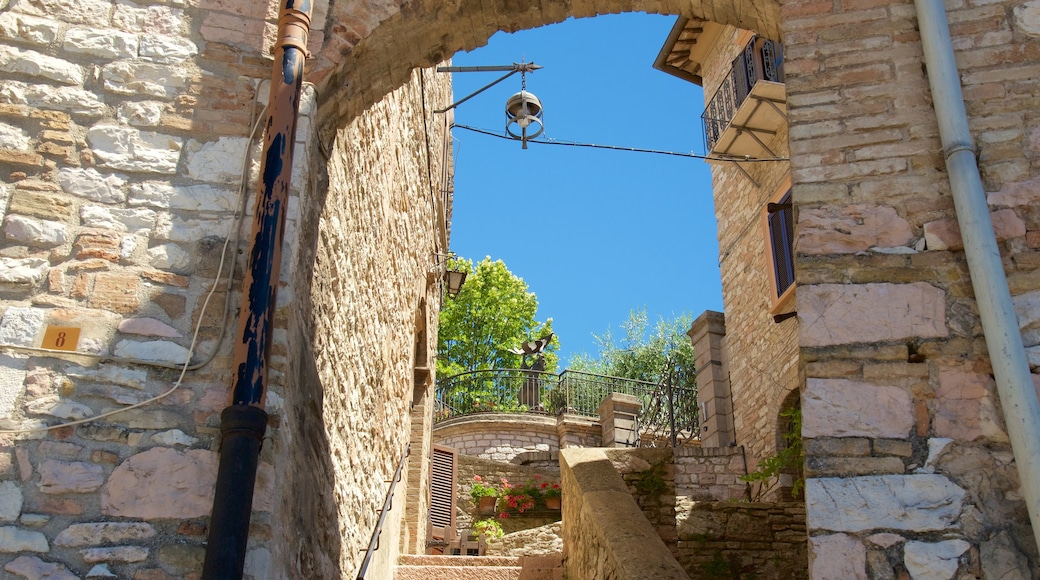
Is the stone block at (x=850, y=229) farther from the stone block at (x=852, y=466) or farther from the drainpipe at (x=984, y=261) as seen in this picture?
the stone block at (x=852, y=466)

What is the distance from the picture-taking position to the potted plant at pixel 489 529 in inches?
444

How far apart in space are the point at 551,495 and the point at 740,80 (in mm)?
5707

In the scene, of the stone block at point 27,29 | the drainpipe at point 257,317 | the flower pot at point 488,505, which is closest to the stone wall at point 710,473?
the flower pot at point 488,505

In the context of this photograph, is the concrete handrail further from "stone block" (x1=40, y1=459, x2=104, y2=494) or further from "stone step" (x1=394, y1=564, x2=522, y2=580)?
"stone block" (x1=40, y1=459, x2=104, y2=494)

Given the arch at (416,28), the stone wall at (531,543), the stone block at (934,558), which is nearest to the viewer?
the stone block at (934,558)

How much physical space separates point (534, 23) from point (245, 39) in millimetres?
1505

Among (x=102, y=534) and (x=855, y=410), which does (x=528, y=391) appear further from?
(x=102, y=534)

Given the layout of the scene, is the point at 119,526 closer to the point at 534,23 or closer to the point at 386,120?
the point at 534,23

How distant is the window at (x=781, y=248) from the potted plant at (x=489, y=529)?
13.0 ft

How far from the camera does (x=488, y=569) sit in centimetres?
671

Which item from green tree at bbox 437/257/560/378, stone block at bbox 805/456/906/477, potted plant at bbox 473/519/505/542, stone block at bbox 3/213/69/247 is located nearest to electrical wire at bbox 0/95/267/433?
stone block at bbox 3/213/69/247

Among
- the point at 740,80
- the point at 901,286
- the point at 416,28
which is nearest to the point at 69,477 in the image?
the point at 416,28

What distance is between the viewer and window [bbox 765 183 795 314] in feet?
35.3

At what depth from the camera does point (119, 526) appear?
3.26 m
